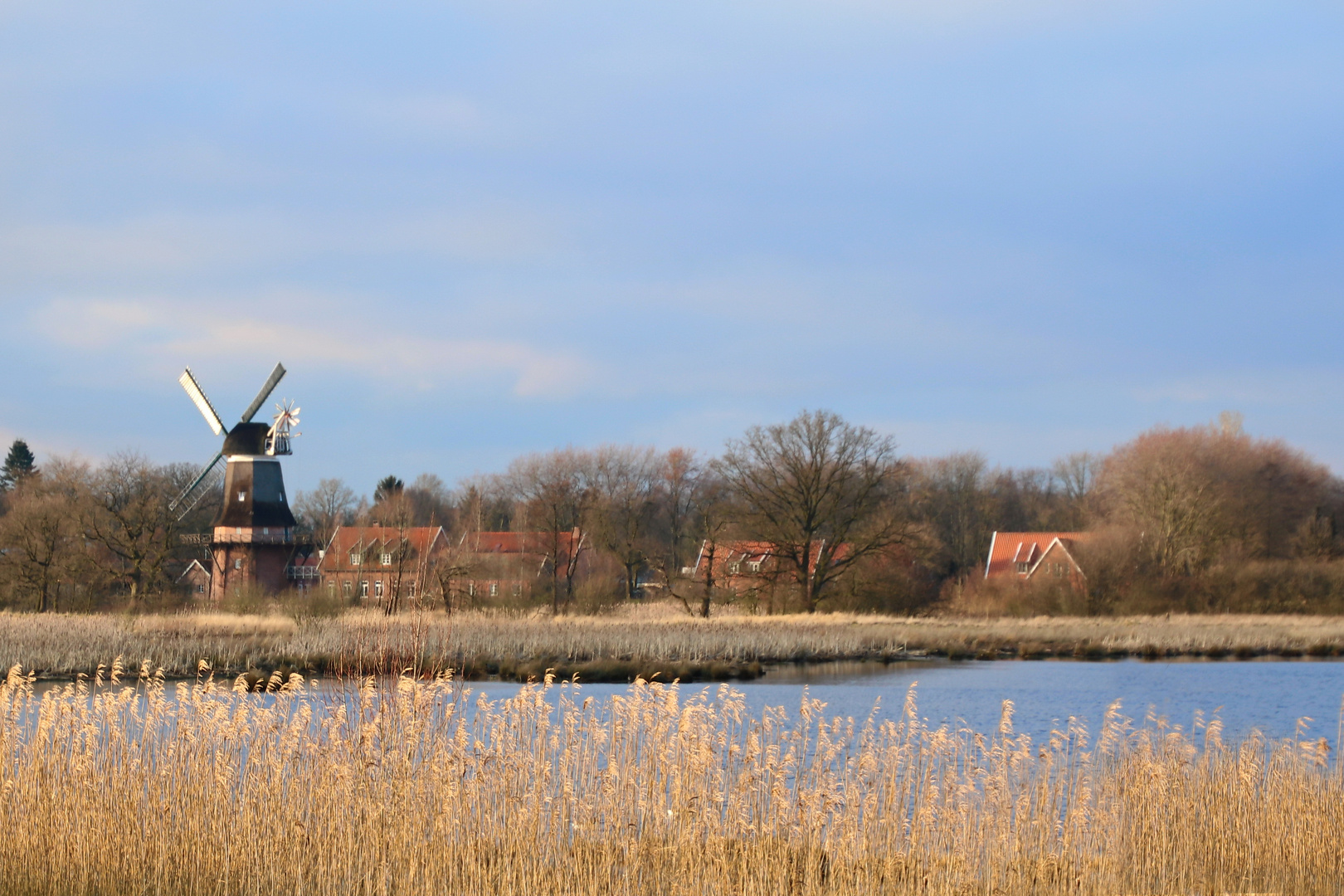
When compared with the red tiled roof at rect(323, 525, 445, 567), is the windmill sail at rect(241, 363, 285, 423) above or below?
above

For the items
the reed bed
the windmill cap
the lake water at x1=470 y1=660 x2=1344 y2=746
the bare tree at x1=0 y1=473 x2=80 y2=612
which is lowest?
the lake water at x1=470 y1=660 x2=1344 y2=746

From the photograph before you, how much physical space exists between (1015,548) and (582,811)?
46.8m

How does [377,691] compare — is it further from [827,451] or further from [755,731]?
[827,451]

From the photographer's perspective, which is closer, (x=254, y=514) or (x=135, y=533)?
(x=135, y=533)

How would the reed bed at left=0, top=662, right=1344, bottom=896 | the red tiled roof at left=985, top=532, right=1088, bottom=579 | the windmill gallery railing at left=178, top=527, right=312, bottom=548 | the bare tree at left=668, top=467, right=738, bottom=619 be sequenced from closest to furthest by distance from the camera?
the reed bed at left=0, top=662, right=1344, bottom=896 → the bare tree at left=668, top=467, right=738, bottom=619 → the windmill gallery railing at left=178, top=527, right=312, bottom=548 → the red tiled roof at left=985, top=532, right=1088, bottom=579

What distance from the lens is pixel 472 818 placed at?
285 inches

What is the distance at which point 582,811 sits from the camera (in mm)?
7430

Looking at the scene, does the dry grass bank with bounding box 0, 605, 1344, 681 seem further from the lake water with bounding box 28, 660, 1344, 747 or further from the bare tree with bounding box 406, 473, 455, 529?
the bare tree with bounding box 406, 473, 455, 529

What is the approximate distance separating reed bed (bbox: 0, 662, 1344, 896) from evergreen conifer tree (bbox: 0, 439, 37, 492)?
5867cm

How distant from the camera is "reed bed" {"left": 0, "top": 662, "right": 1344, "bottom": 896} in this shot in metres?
6.86

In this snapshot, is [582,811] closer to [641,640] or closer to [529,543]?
[641,640]

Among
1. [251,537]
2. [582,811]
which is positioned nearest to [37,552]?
[251,537]

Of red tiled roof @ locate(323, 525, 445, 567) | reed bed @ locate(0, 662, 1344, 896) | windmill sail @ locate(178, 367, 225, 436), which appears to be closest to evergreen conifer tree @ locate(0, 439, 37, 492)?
windmill sail @ locate(178, 367, 225, 436)

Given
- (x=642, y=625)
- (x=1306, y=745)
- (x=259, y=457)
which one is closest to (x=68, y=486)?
(x=259, y=457)
